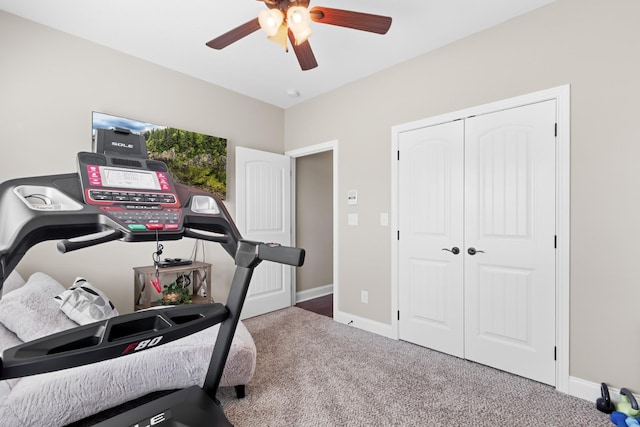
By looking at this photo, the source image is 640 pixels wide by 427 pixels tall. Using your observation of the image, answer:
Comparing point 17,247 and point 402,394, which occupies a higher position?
point 17,247

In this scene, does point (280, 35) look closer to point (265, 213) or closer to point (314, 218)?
point (265, 213)

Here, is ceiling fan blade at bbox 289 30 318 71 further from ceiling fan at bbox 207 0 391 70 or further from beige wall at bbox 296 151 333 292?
beige wall at bbox 296 151 333 292

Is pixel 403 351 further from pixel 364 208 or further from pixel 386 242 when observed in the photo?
pixel 364 208

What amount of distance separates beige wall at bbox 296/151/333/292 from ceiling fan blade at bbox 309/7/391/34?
263 cm

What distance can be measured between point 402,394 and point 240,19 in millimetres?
2998

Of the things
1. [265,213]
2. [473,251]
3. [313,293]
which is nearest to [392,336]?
[473,251]

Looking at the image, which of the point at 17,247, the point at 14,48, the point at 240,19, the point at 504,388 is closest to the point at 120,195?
the point at 17,247

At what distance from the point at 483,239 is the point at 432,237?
0.43 m

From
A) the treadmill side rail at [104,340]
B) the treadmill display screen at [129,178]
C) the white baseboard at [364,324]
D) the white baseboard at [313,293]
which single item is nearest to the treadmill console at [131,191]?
the treadmill display screen at [129,178]

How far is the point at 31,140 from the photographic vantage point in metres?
2.35

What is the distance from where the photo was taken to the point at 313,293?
4637mm

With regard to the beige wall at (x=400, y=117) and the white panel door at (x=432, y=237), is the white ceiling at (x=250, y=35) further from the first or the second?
the white panel door at (x=432, y=237)

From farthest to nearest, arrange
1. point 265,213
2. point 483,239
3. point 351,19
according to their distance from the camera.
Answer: point 265,213
point 483,239
point 351,19

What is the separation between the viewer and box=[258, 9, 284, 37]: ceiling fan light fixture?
1.77 meters
